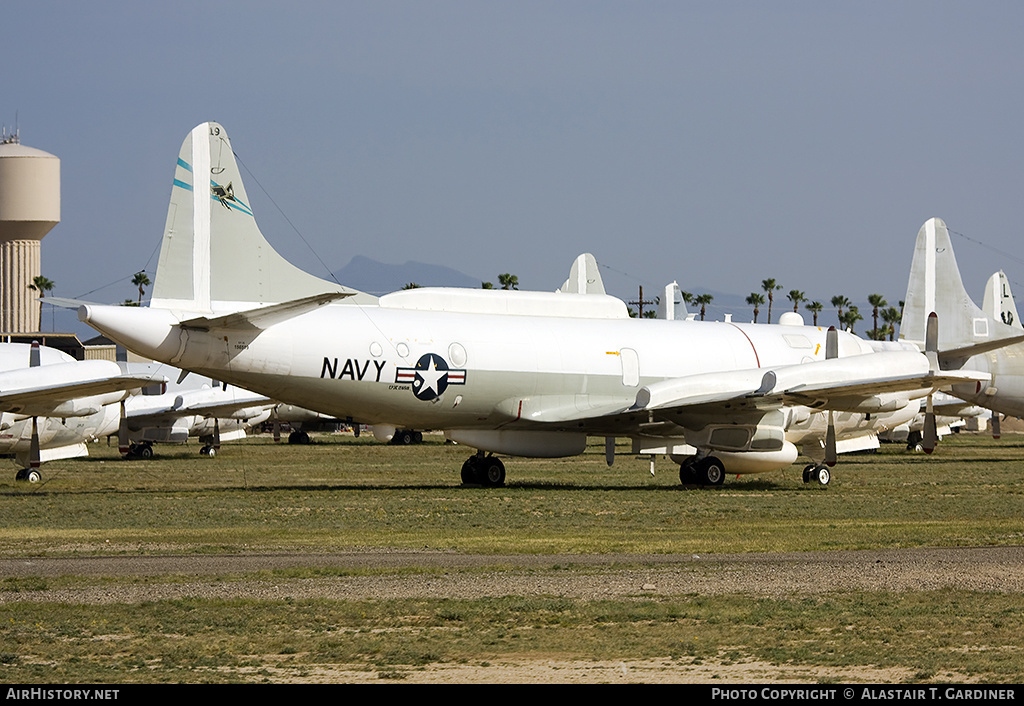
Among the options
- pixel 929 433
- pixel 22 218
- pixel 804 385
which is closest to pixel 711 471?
pixel 804 385

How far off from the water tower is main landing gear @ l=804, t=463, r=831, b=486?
114912mm

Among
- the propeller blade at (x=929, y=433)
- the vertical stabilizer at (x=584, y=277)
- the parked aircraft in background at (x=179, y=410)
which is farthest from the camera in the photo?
the parked aircraft in background at (x=179, y=410)

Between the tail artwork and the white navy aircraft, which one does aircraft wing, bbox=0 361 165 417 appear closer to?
the white navy aircraft

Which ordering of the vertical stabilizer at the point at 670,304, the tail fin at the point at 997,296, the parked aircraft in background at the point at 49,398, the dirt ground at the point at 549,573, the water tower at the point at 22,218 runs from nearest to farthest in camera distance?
1. the dirt ground at the point at 549,573
2. the parked aircraft in background at the point at 49,398
3. the vertical stabilizer at the point at 670,304
4. the tail fin at the point at 997,296
5. the water tower at the point at 22,218

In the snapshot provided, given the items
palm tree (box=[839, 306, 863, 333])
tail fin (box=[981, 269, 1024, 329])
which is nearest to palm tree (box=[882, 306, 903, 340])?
palm tree (box=[839, 306, 863, 333])

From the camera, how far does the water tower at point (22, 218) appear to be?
13525 cm

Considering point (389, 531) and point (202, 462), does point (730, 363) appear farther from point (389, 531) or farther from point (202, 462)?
point (202, 462)

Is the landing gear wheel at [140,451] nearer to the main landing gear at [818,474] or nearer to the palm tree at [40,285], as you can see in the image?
the main landing gear at [818,474]

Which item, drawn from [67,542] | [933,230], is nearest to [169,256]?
[67,542]

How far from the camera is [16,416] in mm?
39125

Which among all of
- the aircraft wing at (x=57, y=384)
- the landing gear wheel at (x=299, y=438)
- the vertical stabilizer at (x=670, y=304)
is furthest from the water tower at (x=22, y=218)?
the aircraft wing at (x=57, y=384)

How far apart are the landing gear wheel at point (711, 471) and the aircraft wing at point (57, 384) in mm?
14095

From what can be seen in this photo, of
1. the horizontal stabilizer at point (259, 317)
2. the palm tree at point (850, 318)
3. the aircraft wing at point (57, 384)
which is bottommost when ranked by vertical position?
the aircraft wing at point (57, 384)

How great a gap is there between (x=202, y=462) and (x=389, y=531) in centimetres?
3065
